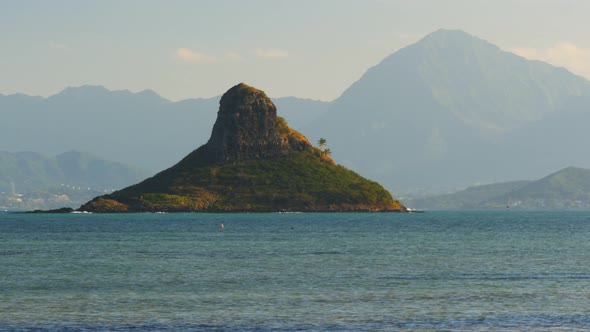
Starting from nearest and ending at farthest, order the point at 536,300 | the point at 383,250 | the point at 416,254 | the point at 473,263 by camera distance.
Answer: the point at 536,300 < the point at 473,263 < the point at 416,254 < the point at 383,250

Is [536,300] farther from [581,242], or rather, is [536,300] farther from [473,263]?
[581,242]

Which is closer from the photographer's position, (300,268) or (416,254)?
(300,268)

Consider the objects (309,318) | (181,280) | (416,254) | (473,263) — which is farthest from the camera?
(416,254)

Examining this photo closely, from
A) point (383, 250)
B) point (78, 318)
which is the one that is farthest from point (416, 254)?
point (78, 318)

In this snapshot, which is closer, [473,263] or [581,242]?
[473,263]

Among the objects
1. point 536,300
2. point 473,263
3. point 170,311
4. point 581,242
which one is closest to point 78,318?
point 170,311

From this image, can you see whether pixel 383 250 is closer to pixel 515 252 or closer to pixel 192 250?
pixel 515 252

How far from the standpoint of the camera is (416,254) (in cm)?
13488

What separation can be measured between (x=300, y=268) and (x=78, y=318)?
43500 millimetres

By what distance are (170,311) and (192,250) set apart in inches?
2807

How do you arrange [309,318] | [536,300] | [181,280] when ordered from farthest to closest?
1. [181,280]
2. [536,300]
3. [309,318]

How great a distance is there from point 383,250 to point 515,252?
20.3m

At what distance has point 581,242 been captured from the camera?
6855 inches

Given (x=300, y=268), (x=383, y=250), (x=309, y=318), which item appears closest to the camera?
(x=309, y=318)
